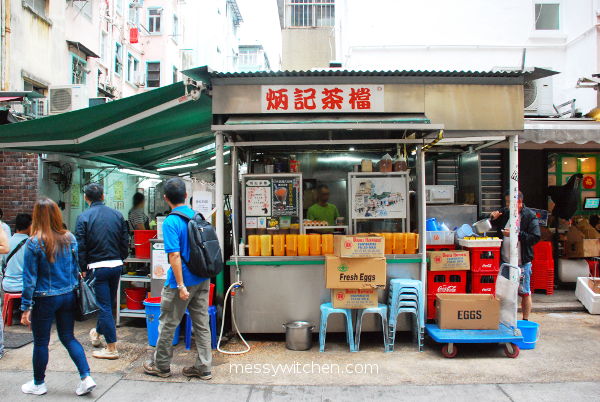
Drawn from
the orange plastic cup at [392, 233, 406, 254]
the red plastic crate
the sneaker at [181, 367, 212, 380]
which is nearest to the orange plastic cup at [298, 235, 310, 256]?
the orange plastic cup at [392, 233, 406, 254]

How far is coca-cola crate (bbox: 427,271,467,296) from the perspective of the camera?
6070mm

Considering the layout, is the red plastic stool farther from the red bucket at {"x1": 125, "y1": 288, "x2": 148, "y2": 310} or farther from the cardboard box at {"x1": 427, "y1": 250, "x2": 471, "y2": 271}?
the cardboard box at {"x1": 427, "y1": 250, "x2": 471, "y2": 271}

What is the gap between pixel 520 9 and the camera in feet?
35.0

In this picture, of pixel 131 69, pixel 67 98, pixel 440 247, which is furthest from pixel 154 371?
pixel 131 69

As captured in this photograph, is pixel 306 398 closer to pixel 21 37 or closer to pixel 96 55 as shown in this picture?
pixel 21 37

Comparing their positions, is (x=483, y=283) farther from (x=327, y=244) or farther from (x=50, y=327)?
(x=50, y=327)

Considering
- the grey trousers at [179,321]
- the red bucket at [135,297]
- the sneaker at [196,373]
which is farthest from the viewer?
the red bucket at [135,297]

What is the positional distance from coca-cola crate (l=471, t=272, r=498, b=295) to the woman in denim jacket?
4874 millimetres

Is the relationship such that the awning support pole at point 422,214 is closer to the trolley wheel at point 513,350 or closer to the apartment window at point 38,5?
the trolley wheel at point 513,350

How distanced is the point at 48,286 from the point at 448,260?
4803 mm

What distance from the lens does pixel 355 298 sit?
5.48m

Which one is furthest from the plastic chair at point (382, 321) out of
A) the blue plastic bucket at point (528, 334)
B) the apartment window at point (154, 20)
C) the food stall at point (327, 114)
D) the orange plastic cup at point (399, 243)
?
the apartment window at point (154, 20)

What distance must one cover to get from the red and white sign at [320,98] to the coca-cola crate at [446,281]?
2.40 meters

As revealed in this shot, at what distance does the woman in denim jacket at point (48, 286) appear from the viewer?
12.8 ft
